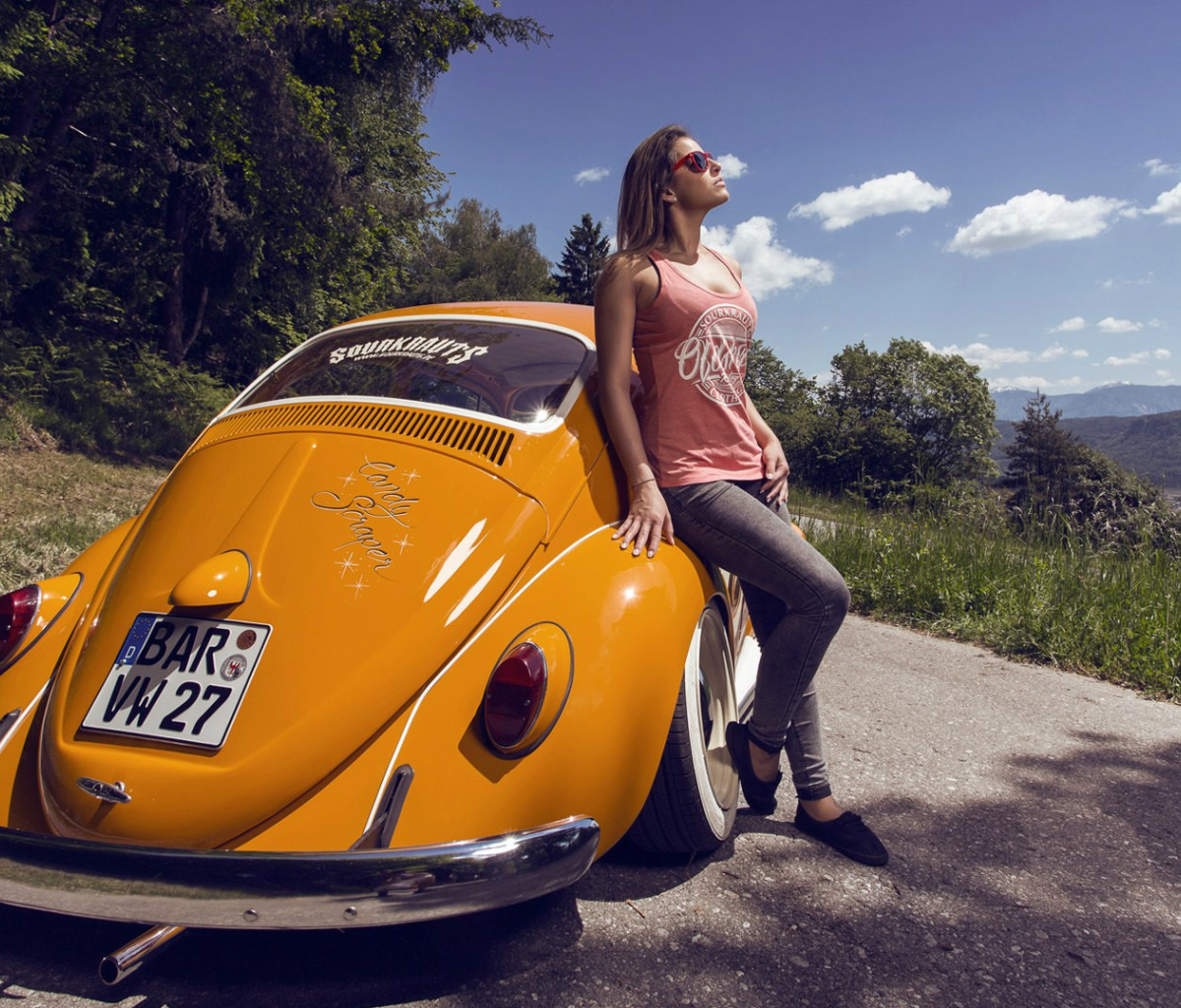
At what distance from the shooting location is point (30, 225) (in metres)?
13.5

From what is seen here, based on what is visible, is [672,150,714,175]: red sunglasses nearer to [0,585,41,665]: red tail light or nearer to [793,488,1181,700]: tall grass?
[0,585,41,665]: red tail light

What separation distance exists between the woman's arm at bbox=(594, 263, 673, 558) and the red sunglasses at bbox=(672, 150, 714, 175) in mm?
380

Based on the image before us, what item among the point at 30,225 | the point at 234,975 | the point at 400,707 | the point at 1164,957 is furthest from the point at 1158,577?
the point at 30,225

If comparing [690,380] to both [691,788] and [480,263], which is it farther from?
[480,263]

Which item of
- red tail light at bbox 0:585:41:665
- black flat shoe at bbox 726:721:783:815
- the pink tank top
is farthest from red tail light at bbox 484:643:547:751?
red tail light at bbox 0:585:41:665

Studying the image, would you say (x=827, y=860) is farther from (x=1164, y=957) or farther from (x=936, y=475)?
(x=936, y=475)

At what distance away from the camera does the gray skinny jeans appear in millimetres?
2385

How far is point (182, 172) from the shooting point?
53.1 ft

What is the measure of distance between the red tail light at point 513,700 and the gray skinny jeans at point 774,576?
28.8 inches

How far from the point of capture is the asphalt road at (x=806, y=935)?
6.01 ft

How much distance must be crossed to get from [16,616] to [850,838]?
7.81 ft

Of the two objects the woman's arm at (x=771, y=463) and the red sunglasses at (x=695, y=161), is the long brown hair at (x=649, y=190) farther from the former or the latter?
the woman's arm at (x=771, y=463)

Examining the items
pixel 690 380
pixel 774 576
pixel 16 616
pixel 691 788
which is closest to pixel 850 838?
pixel 691 788

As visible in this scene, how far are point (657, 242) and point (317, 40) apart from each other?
16.4m
